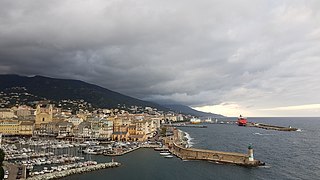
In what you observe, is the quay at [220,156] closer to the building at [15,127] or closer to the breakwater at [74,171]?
the breakwater at [74,171]

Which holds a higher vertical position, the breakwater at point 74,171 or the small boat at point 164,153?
the small boat at point 164,153

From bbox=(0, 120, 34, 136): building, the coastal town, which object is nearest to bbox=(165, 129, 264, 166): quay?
the coastal town

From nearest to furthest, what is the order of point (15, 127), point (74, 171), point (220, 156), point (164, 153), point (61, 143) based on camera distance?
point (74, 171) → point (220, 156) → point (164, 153) → point (61, 143) → point (15, 127)

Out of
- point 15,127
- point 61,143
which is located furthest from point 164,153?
point 15,127

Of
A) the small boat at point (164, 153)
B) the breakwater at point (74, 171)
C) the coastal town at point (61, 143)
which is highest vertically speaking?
the coastal town at point (61, 143)

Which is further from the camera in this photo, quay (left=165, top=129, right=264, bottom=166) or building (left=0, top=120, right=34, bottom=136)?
building (left=0, top=120, right=34, bottom=136)

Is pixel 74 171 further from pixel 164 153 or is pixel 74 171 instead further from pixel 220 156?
pixel 220 156

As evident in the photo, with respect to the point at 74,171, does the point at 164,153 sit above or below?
above

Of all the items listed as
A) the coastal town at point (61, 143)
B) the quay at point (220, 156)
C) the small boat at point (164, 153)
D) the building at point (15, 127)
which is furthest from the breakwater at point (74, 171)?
the building at point (15, 127)

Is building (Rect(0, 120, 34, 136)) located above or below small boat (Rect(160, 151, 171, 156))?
above

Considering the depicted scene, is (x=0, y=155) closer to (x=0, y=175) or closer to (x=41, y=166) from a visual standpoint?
(x=0, y=175)

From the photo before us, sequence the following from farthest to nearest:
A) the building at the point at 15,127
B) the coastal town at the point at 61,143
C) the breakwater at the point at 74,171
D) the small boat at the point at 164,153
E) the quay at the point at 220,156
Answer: the building at the point at 15,127 → the small boat at the point at 164,153 → the quay at the point at 220,156 → the coastal town at the point at 61,143 → the breakwater at the point at 74,171

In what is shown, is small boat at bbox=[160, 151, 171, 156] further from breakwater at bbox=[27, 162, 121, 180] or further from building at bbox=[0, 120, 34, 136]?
building at bbox=[0, 120, 34, 136]

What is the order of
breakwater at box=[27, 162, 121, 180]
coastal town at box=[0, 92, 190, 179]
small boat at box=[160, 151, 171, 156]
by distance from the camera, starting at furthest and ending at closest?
small boat at box=[160, 151, 171, 156]
coastal town at box=[0, 92, 190, 179]
breakwater at box=[27, 162, 121, 180]
